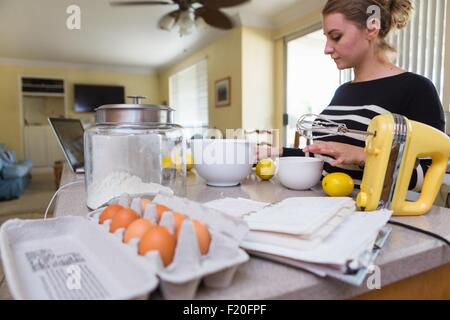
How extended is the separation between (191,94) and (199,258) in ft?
17.4

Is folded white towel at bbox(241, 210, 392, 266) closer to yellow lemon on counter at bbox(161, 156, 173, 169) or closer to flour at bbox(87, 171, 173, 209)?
flour at bbox(87, 171, 173, 209)

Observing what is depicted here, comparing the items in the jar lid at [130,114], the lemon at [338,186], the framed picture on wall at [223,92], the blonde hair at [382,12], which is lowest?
the lemon at [338,186]

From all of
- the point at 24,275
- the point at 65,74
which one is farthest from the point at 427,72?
the point at 65,74

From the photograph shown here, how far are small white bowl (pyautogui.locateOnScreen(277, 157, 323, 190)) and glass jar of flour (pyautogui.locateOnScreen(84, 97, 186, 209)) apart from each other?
286 millimetres

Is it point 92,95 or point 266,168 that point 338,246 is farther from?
point 92,95

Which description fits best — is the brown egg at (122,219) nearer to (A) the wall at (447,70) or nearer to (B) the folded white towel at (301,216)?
(B) the folded white towel at (301,216)

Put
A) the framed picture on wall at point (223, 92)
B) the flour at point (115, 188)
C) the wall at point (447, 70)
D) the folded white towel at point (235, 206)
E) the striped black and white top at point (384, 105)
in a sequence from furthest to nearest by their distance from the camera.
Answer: the framed picture on wall at point (223, 92) → the wall at point (447, 70) → the striped black and white top at point (384, 105) → the flour at point (115, 188) → the folded white towel at point (235, 206)

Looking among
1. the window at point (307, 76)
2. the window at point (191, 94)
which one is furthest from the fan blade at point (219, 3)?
the window at point (191, 94)

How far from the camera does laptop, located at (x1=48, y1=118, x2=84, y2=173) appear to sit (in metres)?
1.45

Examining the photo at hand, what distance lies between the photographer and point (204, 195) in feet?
2.73

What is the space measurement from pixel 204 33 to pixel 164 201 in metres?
4.24

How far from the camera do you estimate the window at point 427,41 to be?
2.29 meters

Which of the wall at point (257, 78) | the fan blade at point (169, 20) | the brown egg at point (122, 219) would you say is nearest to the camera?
the brown egg at point (122, 219)

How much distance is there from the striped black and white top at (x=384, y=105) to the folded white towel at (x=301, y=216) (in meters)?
0.30
